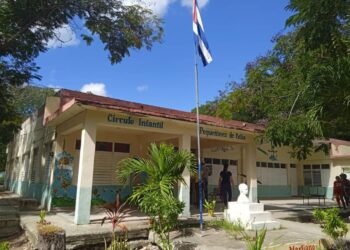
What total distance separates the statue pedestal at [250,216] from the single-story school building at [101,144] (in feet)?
5.26

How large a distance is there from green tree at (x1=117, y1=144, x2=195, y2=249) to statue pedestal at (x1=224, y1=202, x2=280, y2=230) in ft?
8.47

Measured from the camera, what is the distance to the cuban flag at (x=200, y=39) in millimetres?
8703

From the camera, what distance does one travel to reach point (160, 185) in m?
6.66

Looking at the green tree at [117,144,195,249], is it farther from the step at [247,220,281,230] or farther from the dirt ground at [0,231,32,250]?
the dirt ground at [0,231,32,250]

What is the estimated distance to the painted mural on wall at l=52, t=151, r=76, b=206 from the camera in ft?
37.2

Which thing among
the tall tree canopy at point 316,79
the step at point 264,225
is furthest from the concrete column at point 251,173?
the step at point 264,225

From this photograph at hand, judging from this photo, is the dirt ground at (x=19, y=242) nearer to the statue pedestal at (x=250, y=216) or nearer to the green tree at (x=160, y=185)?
the green tree at (x=160, y=185)

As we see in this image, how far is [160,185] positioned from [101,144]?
641 cm

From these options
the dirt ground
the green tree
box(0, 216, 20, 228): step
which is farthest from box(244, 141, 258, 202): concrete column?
box(0, 216, 20, 228): step

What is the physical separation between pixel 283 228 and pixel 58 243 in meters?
6.19

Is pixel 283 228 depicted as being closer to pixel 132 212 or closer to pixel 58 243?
pixel 132 212

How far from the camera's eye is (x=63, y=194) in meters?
11.5

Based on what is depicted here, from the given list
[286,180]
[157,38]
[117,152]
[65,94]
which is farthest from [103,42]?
[286,180]

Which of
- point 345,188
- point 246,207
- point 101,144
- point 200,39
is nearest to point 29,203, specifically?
point 101,144
